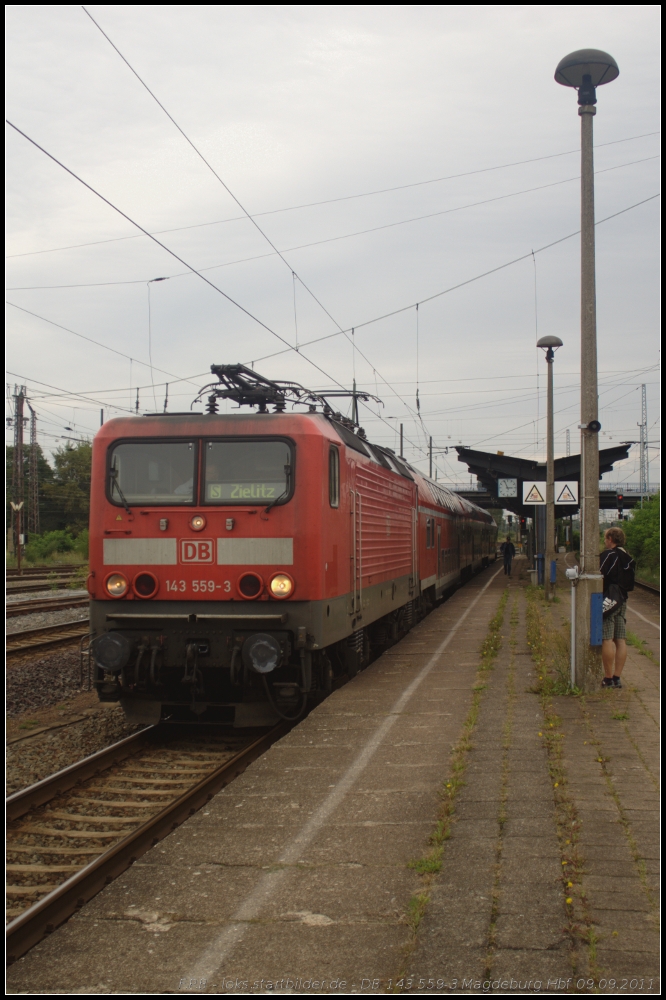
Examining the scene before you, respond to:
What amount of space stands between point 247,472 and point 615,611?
380 centimetres

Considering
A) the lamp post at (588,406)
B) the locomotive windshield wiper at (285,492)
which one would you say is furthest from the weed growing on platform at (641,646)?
the locomotive windshield wiper at (285,492)

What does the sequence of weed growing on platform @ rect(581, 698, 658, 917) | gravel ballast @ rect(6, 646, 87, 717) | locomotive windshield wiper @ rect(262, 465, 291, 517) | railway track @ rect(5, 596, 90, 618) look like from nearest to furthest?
weed growing on platform @ rect(581, 698, 658, 917) → locomotive windshield wiper @ rect(262, 465, 291, 517) → gravel ballast @ rect(6, 646, 87, 717) → railway track @ rect(5, 596, 90, 618)

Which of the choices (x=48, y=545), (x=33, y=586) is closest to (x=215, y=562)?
(x=33, y=586)

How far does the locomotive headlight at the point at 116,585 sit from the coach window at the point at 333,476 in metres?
2.03

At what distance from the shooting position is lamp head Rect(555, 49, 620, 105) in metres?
7.76

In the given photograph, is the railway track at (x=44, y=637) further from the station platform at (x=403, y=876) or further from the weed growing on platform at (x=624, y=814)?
the weed growing on platform at (x=624, y=814)

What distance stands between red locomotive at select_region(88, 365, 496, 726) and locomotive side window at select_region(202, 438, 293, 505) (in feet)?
0.03

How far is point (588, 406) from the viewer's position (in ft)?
27.2

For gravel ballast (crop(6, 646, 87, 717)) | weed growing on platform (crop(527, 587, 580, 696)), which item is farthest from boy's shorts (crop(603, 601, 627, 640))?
gravel ballast (crop(6, 646, 87, 717))

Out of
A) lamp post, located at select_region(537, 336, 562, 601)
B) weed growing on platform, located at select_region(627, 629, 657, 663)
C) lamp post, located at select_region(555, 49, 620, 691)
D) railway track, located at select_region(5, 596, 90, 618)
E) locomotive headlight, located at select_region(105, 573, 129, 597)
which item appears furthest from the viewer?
lamp post, located at select_region(537, 336, 562, 601)

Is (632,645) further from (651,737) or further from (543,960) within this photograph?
(543,960)

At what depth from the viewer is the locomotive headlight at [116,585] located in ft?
25.3

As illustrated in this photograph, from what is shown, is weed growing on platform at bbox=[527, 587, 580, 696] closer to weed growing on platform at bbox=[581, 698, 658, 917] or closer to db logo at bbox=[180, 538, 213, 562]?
weed growing on platform at bbox=[581, 698, 658, 917]

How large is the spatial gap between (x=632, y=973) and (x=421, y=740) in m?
3.38
